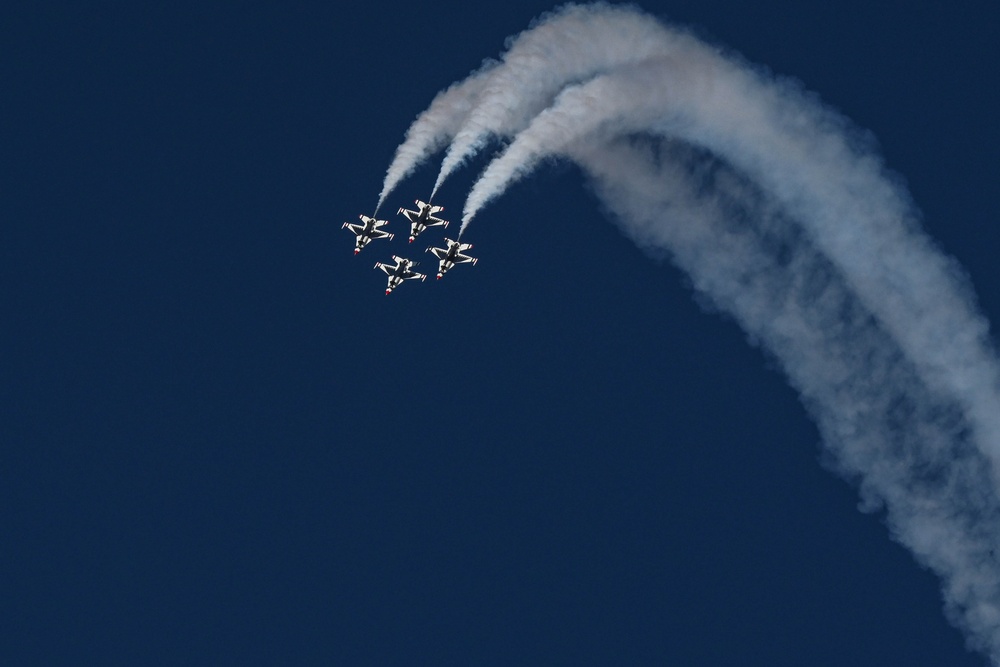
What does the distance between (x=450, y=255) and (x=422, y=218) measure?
7.11 ft

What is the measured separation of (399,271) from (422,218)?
4.08 metres

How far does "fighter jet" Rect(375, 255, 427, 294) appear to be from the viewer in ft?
271

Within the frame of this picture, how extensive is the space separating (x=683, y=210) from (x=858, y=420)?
11.7 m

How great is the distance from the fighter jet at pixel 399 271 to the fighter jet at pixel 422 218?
247 centimetres

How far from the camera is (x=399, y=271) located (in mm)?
82688

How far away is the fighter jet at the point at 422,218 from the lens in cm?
7900

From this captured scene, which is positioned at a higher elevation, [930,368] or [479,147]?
[930,368]

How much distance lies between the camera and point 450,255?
264ft

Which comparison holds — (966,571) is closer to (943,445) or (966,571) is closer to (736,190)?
(943,445)

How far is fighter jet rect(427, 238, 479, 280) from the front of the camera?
80.2m

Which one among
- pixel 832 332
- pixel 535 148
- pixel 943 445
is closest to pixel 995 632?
pixel 943 445

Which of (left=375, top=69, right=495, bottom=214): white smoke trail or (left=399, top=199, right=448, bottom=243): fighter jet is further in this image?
(left=399, top=199, right=448, bottom=243): fighter jet

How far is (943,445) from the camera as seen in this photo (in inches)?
2987

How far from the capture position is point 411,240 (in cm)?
8050
